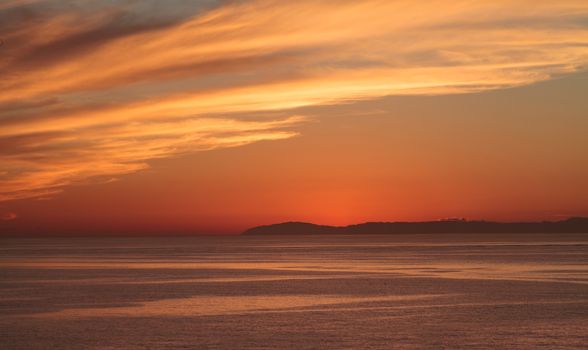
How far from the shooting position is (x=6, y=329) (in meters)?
38.5

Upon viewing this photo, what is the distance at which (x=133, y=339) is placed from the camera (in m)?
35.2

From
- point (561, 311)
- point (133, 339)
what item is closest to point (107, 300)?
point (133, 339)

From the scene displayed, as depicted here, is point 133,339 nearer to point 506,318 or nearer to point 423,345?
point 423,345

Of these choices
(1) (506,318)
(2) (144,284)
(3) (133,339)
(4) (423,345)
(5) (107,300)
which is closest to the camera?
(4) (423,345)

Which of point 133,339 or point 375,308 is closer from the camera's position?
point 133,339

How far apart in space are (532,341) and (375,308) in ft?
45.2

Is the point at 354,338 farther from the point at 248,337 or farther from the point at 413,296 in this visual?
the point at 413,296

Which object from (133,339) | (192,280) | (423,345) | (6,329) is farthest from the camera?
(192,280)

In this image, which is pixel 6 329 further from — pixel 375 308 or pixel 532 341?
pixel 532 341

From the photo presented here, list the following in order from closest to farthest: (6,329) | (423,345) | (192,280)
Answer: (423,345) → (6,329) → (192,280)

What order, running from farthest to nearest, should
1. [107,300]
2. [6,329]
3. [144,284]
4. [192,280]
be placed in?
[192,280]
[144,284]
[107,300]
[6,329]

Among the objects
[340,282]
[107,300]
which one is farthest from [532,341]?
[340,282]

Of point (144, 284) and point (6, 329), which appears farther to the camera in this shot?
point (144, 284)

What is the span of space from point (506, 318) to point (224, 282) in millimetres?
33394
